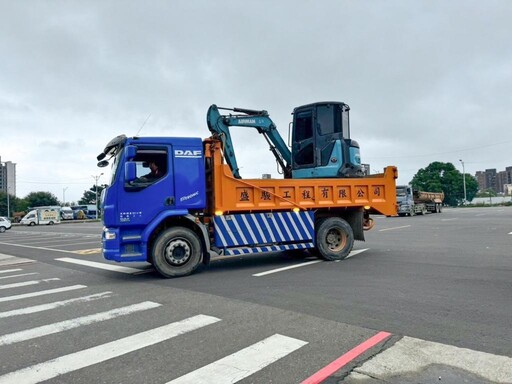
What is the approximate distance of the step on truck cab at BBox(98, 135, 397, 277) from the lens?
8438 millimetres

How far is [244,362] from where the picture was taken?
3.99 m

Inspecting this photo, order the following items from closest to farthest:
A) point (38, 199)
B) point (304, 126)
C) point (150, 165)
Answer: point (150, 165) → point (304, 126) → point (38, 199)

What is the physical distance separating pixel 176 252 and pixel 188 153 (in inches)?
87.7

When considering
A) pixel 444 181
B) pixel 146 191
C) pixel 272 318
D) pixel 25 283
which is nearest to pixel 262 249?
pixel 146 191

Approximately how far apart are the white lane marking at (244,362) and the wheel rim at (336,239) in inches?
255

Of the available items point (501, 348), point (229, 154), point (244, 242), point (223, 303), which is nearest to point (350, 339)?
point (501, 348)

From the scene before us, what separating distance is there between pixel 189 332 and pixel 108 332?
3.44 ft

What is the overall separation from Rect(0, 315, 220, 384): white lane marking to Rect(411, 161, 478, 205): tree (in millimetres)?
99222

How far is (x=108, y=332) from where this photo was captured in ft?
16.6

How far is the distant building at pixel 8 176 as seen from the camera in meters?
118

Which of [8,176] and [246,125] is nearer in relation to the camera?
[246,125]

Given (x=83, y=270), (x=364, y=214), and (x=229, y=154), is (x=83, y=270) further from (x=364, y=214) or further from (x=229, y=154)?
(x=364, y=214)

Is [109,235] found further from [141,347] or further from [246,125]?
[246,125]

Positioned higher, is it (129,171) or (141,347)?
(129,171)
